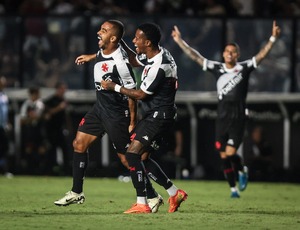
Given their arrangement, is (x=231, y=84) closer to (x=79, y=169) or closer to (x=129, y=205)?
(x=129, y=205)

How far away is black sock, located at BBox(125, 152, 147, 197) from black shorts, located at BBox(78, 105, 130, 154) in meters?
0.52

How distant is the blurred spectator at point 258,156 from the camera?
75.0 feet

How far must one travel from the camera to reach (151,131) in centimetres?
1265

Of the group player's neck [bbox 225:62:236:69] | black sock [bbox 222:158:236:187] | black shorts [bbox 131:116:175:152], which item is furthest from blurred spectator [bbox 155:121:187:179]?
black shorts [bbox 131:116:175:152]

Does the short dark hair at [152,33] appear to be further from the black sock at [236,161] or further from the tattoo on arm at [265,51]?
the black sock at [236,161]

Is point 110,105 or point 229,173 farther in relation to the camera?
point 229,173

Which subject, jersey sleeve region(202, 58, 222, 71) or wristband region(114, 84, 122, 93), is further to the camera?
jersey sleeve region(202, 58, 222, 71)

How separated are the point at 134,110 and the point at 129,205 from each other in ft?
6.46

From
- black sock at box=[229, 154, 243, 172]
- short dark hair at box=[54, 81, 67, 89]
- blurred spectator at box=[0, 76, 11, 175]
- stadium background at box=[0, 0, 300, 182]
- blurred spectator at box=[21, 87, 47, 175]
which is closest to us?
black sock at box=[229, 154, 243, 172]

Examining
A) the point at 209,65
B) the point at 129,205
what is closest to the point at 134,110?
the point at 129,205

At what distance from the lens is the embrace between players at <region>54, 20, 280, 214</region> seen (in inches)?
Result: 496

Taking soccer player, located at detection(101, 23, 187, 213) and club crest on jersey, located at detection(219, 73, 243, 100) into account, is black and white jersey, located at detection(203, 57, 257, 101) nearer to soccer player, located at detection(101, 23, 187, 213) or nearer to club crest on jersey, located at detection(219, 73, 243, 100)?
club crest on jersey, located at detection(219, 73, 243, 100)

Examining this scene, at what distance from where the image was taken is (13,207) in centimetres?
1377

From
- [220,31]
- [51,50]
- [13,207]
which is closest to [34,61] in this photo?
[51,50]
